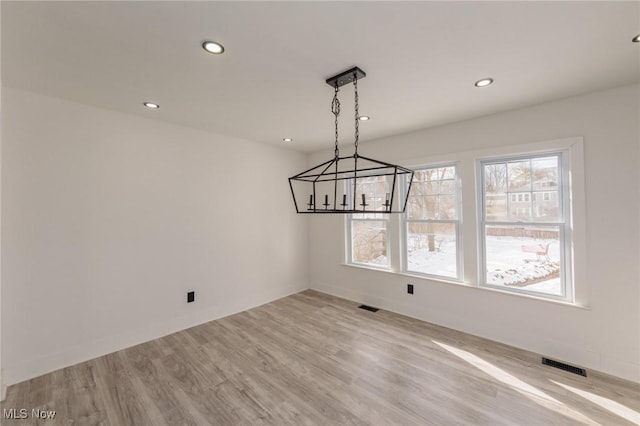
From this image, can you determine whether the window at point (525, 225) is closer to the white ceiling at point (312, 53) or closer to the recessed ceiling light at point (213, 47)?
the white ceiling at point (312, 53)

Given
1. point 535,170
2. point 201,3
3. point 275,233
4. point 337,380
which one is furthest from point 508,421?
point 275,233

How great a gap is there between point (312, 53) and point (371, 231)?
2952 millimetres

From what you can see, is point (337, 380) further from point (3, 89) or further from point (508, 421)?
point (3, 89)

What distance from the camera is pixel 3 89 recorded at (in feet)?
7.30

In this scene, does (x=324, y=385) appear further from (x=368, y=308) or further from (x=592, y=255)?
(x=592, y=255)

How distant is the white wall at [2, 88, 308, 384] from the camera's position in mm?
2320

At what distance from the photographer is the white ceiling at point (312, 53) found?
1.44m

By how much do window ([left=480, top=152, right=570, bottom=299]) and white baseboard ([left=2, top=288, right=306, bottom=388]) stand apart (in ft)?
11.5

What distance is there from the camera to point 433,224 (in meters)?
3.58

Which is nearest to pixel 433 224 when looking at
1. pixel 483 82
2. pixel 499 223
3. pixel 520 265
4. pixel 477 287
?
pixel 499 223

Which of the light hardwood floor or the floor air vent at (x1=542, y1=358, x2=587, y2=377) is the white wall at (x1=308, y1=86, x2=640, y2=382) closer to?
the floor air vent at (x1=542, y1=358, x2=587, y2=377)

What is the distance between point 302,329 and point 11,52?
3.51 metres

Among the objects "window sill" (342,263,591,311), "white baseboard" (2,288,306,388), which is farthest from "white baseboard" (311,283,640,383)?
"white baseboard" (2,288,306,388)

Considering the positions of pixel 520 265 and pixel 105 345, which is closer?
pixel 105 345
